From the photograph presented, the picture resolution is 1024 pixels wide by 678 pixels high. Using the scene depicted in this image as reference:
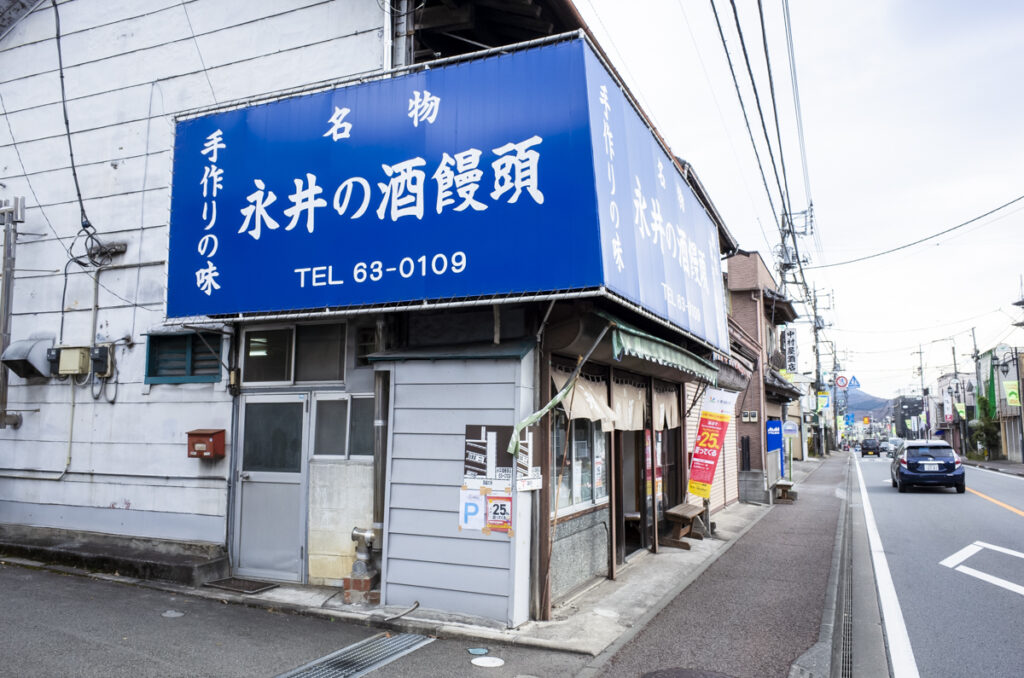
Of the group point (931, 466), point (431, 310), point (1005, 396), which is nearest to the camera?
point (431, 310)

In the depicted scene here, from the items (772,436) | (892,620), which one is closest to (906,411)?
(772,436)

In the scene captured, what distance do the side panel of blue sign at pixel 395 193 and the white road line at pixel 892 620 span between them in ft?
14.6

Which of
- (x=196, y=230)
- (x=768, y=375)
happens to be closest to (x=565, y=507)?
(x=196, y=230)

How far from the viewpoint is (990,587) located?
867 centimetres

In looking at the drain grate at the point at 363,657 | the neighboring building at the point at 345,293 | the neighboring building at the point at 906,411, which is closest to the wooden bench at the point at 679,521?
the neighboring building at the point at 345,293

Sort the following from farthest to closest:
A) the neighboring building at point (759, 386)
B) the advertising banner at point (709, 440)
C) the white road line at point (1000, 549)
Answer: the neighboring building at point (759, 386) → the advertising banner at point (709, 440) → the white road line at point (1000, 549)

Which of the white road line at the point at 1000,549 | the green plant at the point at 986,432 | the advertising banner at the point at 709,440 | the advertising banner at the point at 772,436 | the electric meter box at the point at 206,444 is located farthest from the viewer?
the green plant at the point at 986,432

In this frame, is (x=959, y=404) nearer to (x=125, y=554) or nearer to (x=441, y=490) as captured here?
(x=441, y=490)

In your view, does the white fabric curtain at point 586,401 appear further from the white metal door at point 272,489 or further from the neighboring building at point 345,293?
the white metal door at point 272,489

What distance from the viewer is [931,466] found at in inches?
844

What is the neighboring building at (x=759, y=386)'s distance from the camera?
19.8 m

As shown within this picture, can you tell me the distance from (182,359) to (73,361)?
1.86 m

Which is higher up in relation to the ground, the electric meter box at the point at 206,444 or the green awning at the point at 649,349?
the green awning at the point at 649,349

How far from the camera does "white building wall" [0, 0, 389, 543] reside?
8.98m
